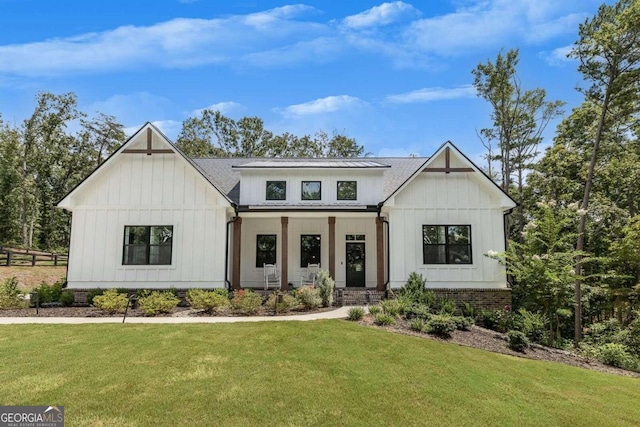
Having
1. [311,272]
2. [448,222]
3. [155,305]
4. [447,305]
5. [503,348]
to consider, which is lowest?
[503,348]

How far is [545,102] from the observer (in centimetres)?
2370

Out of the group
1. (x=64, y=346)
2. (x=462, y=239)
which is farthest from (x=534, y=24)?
(x=64, y=346)

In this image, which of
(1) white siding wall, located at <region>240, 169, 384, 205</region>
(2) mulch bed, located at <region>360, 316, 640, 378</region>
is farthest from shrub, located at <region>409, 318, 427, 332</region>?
(1) white siding wall, located at <region>240, 169, 384, 205</region>

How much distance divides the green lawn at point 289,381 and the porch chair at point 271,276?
21.6ft

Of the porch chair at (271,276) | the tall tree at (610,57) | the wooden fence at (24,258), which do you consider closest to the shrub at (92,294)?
the porch chair at (271,276)

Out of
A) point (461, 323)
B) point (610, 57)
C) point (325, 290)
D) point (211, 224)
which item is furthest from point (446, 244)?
point (211, 224)

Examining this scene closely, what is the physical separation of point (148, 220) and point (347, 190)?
308 inches

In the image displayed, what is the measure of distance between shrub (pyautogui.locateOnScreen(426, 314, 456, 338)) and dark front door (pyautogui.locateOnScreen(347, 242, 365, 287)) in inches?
268

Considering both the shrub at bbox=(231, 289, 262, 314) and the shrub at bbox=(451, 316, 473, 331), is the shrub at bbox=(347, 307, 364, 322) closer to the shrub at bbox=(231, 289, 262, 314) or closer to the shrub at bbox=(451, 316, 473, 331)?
the shrub at bbox=(451, 316, 473, 331)

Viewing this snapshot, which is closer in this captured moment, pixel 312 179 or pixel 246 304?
pixel 246 304

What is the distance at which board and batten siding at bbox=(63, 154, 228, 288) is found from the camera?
13.8 meters

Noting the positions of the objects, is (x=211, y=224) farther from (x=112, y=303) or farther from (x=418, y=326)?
(x=418, y=326)

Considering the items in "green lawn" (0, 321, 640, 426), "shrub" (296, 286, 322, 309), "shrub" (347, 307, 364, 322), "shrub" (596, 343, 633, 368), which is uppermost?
"shrub" (296, 286, 322, 309)

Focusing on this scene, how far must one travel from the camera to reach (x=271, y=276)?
15805 millimetres
